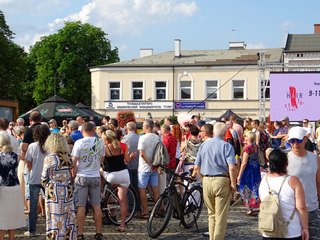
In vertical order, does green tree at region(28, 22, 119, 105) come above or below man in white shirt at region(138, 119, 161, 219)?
above

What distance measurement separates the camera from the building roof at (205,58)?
166ft

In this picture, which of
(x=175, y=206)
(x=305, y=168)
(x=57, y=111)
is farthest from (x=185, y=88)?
(x=305, y=168)

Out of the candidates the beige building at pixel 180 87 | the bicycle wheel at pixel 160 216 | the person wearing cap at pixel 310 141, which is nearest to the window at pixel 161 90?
the beige building at pixel 180 87

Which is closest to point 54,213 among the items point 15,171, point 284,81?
point 15,171

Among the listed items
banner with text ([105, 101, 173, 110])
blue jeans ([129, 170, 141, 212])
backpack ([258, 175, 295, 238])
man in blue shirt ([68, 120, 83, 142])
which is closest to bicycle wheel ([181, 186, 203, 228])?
blue jeans ([129, 170, 141, 212])

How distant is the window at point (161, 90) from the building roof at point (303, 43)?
11899mm

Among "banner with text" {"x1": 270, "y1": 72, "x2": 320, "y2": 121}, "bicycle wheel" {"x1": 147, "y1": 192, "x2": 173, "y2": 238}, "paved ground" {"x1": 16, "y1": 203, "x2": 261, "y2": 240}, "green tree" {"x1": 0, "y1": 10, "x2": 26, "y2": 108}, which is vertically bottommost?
"paved ground" {"x1": 16, "y1": 203, "x2": 261, "y2": 240}

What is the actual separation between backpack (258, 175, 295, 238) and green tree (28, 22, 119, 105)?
5432 centimetres

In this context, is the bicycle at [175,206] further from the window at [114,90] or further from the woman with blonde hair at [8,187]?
the window at [114,90]

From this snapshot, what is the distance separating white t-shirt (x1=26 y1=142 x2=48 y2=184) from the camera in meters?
9.60

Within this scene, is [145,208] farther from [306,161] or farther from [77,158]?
[306,161]

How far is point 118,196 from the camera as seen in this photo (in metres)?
10.4

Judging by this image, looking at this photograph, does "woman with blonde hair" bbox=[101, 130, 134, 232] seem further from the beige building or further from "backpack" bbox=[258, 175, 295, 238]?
the beige building

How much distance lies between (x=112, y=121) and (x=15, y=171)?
5022 mm
